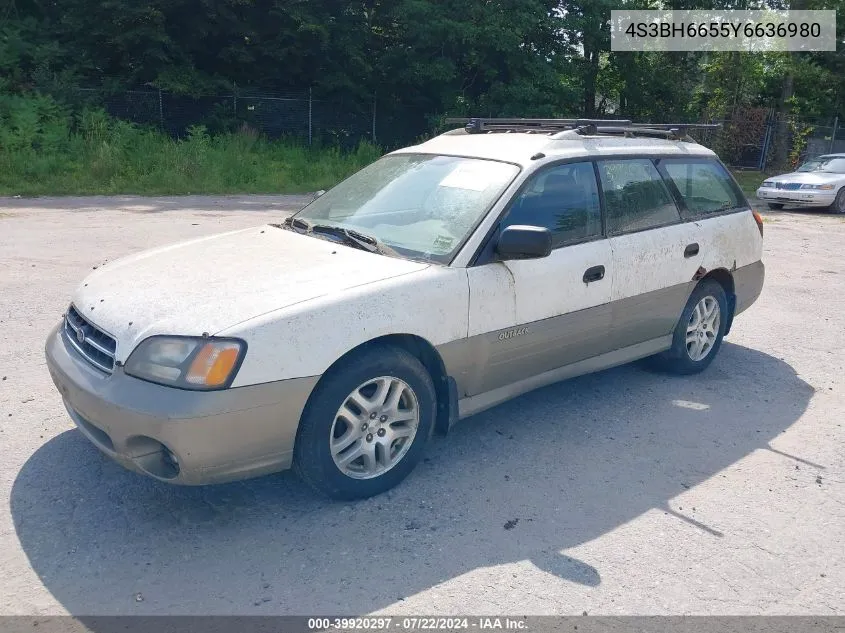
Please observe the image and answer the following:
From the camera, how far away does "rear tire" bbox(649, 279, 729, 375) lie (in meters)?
5.58

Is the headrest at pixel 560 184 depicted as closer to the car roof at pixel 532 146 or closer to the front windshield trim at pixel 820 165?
the car roof at pixel 532 146

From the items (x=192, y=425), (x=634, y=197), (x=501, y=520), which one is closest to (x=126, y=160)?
(x=634, y=197)

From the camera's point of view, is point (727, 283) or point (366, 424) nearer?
point (366, 424)

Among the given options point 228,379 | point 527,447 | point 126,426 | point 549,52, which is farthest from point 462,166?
point 549,52

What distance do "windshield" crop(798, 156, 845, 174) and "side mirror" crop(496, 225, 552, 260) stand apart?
59.1ft

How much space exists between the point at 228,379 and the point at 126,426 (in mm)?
473

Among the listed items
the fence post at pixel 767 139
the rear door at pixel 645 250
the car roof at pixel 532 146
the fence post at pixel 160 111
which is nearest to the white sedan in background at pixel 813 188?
the fence post at pixel 767 139

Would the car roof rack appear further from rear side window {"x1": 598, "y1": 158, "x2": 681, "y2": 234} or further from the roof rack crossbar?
rear side window {"x1": 598, "y1": 158, "x2": 681, "y2": 234}

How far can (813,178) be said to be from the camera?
18406 mm

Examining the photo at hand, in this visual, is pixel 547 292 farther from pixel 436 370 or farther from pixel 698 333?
pixel 698 333

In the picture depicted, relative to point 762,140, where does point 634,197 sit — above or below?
below

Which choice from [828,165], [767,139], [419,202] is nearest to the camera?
[419,202]

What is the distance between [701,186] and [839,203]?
591 inches
